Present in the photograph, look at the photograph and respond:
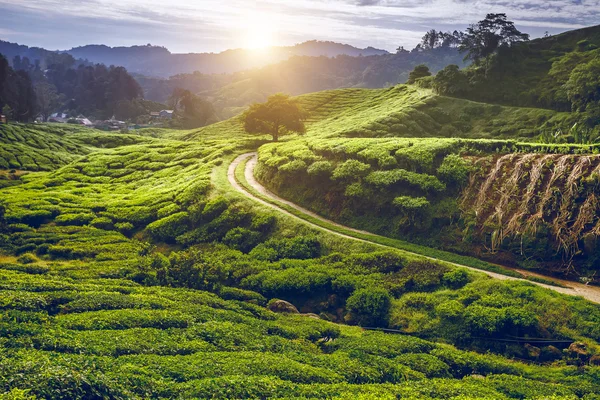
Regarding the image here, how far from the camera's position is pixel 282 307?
2647 centimetres

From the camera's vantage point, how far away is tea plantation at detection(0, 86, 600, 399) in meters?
16.4

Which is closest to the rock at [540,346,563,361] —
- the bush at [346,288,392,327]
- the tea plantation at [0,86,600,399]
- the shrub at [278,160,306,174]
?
the tea plantation at [0,86,600,399]

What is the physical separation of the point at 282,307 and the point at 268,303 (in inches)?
44.6

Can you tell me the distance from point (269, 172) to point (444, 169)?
18.6 meters

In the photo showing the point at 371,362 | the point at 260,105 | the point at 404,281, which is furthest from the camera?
the point at 260,105

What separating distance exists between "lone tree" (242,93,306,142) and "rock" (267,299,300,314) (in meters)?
41.5

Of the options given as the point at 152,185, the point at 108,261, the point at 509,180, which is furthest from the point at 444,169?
the point at 152,185

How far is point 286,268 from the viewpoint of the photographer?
30.5 metres

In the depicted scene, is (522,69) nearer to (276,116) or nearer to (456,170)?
(276,116)

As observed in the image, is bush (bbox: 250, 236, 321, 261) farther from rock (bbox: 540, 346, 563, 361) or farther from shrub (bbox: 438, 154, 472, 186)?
rock (bbox: 540, 346, 563, 361)

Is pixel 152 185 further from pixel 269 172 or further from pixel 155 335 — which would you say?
pixel 155 335

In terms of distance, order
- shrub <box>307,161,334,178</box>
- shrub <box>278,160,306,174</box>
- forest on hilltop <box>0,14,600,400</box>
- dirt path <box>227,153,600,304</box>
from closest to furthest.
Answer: forest on hilltop <box>0,14,600,400</box>, dirt path <box>227,153,600,304</box>, shrub <box>307,161,334,178</box>, shrub <box>278,160,306,174</box>

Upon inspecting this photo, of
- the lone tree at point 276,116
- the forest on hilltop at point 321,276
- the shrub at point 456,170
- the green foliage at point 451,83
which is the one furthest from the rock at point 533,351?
the green foliage at point 451,83

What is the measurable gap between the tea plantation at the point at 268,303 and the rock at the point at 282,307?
28 centimetres
